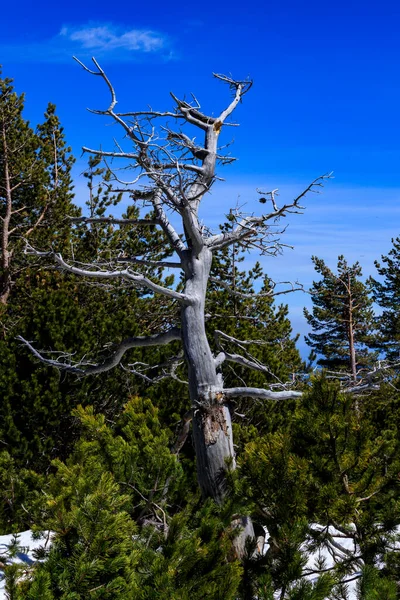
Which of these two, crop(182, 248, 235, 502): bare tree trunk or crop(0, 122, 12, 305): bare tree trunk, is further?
crop(0, 122, 12, 305): bare tree trunk

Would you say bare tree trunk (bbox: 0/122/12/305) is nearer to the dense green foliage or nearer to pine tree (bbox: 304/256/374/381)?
the dense green foliage

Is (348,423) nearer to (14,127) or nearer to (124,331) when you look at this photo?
(124,331)

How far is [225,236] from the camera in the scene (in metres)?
6.79

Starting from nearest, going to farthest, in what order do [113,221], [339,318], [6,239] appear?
[113,221] < [6,239] < [339,318]

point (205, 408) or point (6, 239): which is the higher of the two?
point (6, 239)

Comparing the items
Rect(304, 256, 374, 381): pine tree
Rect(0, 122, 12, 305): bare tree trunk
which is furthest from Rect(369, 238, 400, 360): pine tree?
Rect(0, 122, 12, 305): bare tree trunk

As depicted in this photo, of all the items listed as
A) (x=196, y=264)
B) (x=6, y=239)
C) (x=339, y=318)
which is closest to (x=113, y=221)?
(x=196, y=264)

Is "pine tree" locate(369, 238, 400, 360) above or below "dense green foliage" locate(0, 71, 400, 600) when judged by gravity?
above

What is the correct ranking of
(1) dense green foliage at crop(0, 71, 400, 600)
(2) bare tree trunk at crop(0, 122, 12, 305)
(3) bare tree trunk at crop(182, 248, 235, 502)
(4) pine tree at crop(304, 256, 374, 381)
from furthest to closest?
(4) pine tree at crop(304, 256, 374, 381), (2) bare tree trunk at crop(0, 122, 12, 305), (3) bare tree trunk at crop(182, 248, 235, 502), (1) dense green foliage at crop(0, 71, 400, 600)

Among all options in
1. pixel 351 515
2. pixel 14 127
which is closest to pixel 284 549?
pixel 351 515

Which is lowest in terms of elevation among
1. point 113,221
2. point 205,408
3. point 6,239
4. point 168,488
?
point 168,488

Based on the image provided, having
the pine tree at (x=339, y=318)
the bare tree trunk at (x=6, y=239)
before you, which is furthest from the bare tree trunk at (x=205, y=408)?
the pine tree at (x=339, y=318)

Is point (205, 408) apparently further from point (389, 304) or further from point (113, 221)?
point (389, 304)

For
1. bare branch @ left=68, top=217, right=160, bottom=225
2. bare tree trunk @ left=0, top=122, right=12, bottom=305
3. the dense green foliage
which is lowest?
the dense green foliage
